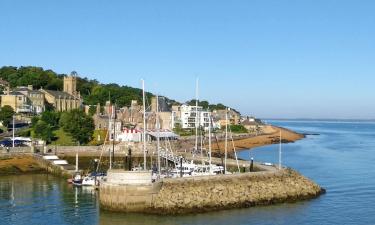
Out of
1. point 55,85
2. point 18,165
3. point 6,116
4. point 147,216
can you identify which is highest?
point 55,85

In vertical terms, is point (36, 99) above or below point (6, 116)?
above

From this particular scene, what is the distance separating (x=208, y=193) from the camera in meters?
43.0

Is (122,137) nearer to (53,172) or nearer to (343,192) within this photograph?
(53,172)

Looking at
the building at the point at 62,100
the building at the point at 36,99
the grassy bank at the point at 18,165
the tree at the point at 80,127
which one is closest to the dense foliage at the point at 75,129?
the tree at the point at 80,127

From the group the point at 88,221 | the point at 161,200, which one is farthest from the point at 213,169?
the point at 88,221

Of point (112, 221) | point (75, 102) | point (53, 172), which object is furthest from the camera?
point (75, 102)

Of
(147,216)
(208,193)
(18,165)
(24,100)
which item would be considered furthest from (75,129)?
(147,216)

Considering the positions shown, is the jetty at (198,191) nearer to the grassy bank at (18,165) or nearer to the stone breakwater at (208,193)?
the stone breakwater at (208,193)

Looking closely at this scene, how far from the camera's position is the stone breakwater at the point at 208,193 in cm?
4019

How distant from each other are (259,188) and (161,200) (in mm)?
9197

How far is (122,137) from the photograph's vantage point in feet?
292

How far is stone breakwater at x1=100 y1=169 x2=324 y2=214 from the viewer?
40.2 meters

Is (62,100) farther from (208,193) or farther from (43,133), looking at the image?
(208,193)

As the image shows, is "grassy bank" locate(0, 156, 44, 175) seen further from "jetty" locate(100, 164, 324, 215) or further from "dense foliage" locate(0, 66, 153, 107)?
"dense foliage" locate(0, 66, 153, 107)
